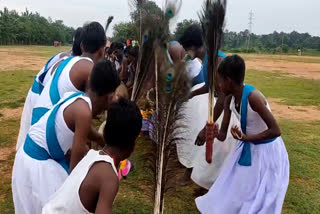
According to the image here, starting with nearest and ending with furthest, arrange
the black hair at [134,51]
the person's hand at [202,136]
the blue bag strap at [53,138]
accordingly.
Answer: the blue bag strap at [53,138], the person's hand at [202,136], the black hair at [134,51]

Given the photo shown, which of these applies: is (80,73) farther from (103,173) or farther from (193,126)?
(193,126)

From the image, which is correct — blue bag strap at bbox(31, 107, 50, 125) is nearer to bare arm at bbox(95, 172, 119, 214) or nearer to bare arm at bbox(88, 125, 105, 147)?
bare arm at bbox(88, 125, 105, 147)

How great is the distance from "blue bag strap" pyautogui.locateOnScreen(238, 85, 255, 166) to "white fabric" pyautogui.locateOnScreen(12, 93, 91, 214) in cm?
157

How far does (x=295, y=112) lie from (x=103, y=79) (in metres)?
8.81

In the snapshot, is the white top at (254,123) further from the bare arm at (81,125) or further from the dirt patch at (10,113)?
the dirt patch at (10,113)

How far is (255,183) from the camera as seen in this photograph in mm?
3053

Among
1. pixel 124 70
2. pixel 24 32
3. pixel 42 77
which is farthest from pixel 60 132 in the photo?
pixel 24 32

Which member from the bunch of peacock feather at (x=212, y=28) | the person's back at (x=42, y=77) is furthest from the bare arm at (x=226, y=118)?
the person's back at (x=42, y=77)

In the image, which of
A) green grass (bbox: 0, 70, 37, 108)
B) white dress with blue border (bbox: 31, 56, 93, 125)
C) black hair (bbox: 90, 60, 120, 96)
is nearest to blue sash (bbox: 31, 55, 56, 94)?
white dress with blue border (bbox: 31, 56, 93, 125)

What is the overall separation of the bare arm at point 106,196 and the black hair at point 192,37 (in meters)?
2.94

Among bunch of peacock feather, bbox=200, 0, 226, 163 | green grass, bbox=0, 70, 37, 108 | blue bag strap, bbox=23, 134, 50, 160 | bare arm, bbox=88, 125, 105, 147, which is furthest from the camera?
green grass, bbox=0, 70, 37, 108

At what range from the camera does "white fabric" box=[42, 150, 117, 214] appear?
1732 millimetres

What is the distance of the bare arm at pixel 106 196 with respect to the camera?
5.34 ft

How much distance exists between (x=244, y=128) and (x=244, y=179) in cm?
49
